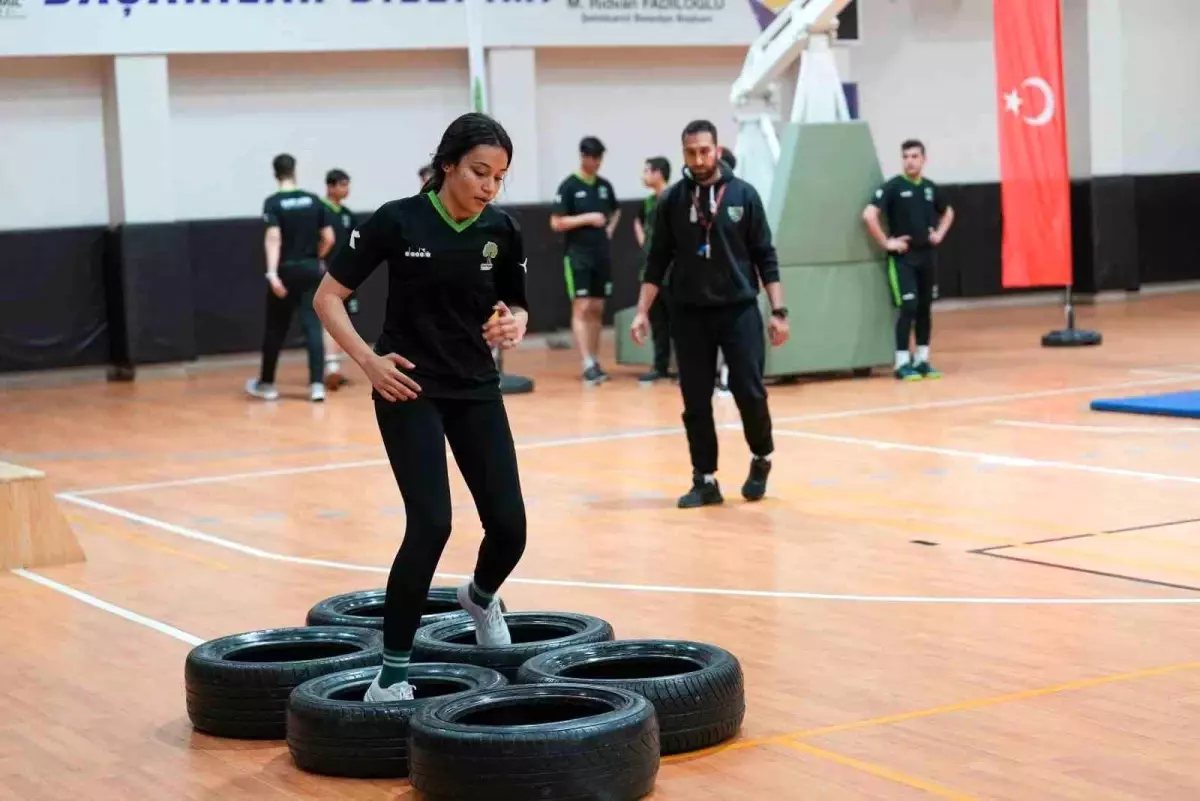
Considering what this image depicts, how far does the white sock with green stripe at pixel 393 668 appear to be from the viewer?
17.4 ft

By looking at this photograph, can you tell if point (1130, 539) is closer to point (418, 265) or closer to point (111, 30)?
point (418, 265)

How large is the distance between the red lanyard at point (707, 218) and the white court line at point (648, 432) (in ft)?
10.7

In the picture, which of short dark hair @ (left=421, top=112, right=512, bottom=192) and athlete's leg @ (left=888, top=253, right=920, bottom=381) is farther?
athlete's leg @ (left=888, top=253, right=920, bottom=381)

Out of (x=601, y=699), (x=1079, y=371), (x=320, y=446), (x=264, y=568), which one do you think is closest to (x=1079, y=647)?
(x=601, y=699)

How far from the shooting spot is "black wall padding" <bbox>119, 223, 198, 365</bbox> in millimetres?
18766

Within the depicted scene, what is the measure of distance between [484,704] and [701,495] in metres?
4.82

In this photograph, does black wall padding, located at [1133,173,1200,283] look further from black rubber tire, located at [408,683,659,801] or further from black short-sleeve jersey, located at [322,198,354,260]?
black rubber tire, located at [408,683,659,801]

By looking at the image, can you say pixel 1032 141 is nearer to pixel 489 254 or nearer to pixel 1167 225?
pixel 1167 225

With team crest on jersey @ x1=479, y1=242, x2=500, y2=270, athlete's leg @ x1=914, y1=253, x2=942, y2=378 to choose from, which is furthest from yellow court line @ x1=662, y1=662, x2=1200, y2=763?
athlete's leg @ x1=914, y1=253, x2=942, y2=378

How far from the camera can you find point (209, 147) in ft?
63.8

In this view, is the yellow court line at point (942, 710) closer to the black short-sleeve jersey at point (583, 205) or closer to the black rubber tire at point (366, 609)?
the black rubber tire at point (366, 609)

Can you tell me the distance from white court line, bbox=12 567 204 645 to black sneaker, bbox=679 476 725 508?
3.22 metres

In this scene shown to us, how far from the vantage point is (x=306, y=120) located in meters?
19.9

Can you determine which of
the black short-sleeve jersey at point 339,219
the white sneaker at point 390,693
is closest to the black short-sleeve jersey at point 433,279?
the white sneaker at point 390,693
